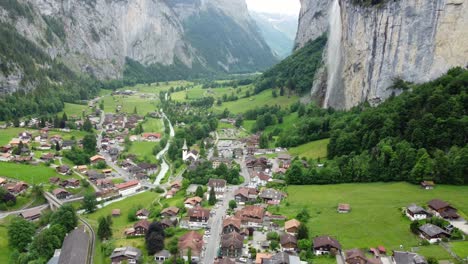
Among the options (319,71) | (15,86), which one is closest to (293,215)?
(319,71)

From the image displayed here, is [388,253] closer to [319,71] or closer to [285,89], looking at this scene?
[319,71]

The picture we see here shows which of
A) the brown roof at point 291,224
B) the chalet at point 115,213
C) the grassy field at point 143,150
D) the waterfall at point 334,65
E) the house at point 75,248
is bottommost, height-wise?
the house at point 75,248

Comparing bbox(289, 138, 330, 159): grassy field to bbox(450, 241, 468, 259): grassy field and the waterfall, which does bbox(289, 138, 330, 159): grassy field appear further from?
bbox(450, 241, 468, 259): grassy field

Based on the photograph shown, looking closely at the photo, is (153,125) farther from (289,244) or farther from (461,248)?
(461,248)

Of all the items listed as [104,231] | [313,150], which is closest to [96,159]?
[104,231]

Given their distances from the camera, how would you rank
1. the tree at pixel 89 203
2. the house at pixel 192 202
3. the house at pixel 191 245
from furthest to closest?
1. the tree at pixel 89 203
2. the house at pixel 192 202
3. the house at pixel 191 245

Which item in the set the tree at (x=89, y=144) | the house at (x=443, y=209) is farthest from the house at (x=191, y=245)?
the tree at (x=89, y=144)

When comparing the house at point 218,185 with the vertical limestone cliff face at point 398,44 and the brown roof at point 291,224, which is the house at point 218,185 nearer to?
the brown roof at point 291,224

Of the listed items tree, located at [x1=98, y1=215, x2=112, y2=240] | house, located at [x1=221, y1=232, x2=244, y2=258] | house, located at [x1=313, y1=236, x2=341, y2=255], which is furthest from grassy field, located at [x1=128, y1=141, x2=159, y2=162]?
house, located at [x1=313, y1=236, x2=341, y2=255]
